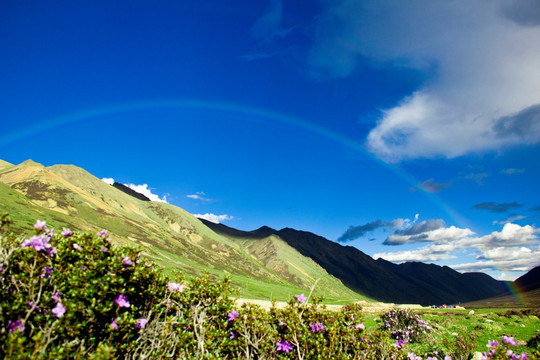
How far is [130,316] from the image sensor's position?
5.29 meters

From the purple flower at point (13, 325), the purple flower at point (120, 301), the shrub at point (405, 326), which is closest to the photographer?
the purple flower at point (13, 325)

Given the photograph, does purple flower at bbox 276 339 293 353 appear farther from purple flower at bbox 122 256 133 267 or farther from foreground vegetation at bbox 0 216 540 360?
purple flower at bbox 122 256 133 267

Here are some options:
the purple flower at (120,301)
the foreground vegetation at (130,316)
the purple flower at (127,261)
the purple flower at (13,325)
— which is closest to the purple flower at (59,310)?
the foreground vegetation at (130,316)

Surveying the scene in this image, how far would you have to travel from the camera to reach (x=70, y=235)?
6.34m

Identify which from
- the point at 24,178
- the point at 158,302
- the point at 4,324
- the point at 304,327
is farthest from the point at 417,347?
the point at 24,178

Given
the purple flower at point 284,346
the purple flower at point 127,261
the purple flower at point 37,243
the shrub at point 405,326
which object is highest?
the purple flower at point 37,243

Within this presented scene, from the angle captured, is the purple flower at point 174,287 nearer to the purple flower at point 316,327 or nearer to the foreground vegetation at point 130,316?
the foreground vegetation at point 130,316

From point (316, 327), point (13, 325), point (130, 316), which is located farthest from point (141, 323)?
point (316, 327)

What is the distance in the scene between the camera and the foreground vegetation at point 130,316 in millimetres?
4727

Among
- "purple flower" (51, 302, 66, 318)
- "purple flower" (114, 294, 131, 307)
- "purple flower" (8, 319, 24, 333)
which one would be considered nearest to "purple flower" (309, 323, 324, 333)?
"purple flower" (114, 294, 131, 307)

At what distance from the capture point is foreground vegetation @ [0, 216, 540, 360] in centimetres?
473

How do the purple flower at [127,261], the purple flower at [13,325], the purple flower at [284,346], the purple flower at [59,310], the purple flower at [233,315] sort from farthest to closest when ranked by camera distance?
the purple flower at [233,315], the purple flower at [284,346], the purple flower at [127,261], the purple flower at [59,310], the purple flower at [13,325]

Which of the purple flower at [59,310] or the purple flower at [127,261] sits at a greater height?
the purple flower at [127,261]

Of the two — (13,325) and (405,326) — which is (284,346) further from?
(405,326)
